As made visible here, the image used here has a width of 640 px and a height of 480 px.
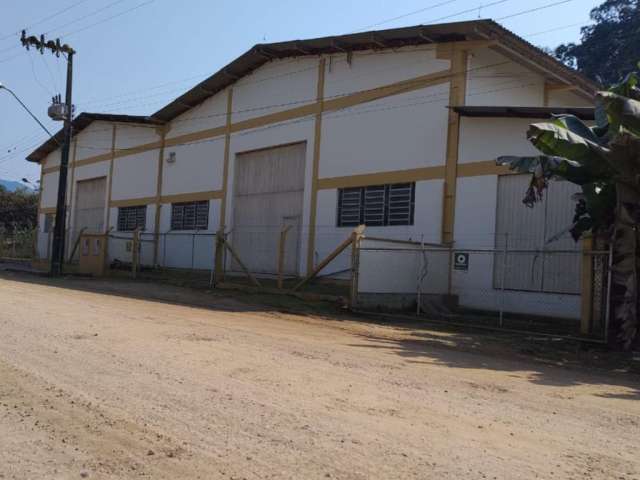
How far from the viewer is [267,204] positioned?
25.3 metres

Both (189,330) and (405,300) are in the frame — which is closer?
(189,330)

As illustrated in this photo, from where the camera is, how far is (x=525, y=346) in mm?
12273

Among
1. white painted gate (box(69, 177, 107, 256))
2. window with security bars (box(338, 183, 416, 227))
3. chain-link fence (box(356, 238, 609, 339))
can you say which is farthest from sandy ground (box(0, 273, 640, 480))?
white painted gate (box(69, 177, 107, 256))

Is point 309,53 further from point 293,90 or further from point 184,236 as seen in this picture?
point 184,236

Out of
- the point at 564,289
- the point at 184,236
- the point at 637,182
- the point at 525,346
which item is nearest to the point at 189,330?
the point at 525,346

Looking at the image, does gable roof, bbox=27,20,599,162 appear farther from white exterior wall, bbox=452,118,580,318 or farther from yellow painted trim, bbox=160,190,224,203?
yellow painted trim, bbox=160,190,224,203

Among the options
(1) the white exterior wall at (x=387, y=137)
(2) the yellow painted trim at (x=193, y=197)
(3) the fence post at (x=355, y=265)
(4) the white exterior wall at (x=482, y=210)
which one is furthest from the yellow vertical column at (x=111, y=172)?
(4) the white exterior wall at (x=482, y=210)

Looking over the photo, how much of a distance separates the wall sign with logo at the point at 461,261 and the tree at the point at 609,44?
34.3m

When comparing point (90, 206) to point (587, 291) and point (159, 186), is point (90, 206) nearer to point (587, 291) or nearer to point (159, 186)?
point (159, 186)

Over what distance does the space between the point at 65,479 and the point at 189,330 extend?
735 cm

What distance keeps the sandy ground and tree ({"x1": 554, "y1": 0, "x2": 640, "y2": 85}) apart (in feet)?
143

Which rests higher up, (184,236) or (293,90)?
(293,90)

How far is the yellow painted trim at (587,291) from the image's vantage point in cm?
1317

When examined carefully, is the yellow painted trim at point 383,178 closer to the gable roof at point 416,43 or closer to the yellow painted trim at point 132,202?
the gable roof at point 416,43
